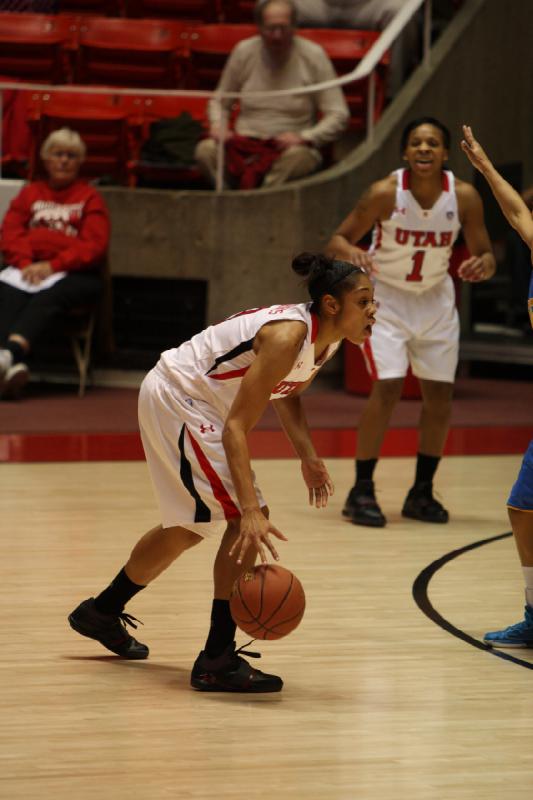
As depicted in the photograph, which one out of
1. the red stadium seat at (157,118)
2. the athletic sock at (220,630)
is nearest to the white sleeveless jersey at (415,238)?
the athletic sock at (220,630)

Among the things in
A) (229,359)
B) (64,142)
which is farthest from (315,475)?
(64,142)

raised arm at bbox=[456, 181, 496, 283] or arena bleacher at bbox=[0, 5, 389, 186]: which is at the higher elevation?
arena bleacher at bbox=[0, 5, 389, 186]

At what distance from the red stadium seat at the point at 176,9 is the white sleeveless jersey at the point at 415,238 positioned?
563 centimetres

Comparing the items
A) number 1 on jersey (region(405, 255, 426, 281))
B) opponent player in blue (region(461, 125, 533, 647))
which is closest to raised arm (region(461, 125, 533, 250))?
opponent player in blue (region(461, 125, 533, 647))

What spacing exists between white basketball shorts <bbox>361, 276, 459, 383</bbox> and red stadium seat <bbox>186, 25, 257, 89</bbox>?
Answer: 488 centimetres

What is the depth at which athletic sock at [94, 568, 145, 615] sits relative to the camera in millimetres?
4234

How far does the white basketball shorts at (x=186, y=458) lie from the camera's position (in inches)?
155

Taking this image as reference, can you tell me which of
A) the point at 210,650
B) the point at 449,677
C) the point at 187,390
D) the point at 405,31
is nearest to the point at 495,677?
the point at 449,677

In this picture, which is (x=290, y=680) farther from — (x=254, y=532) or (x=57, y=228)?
(x=57, y=228)

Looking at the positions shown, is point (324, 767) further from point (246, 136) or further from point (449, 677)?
point (246, 136)

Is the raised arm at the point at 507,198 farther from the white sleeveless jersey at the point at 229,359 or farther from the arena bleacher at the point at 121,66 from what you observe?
the arena bleacher at the point at 121,66

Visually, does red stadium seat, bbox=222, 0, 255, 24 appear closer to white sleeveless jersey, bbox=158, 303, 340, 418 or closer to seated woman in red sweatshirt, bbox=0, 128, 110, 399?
seated woman in red sweatshirt, bbox=0, 128, 110, 399

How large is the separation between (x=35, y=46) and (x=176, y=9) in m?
1.36

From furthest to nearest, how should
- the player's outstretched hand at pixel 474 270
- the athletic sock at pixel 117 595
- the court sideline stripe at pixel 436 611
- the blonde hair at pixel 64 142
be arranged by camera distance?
the blonde hair at pixel 64 142, the player's outstretched hand at pixel 474 270, the court sideline stripe at pixel 436 611, the athletic sock at pixel 117 595
